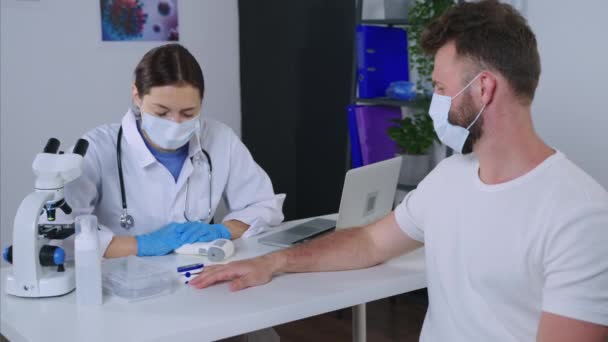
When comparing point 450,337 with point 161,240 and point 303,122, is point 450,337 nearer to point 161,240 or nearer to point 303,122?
point 161,240

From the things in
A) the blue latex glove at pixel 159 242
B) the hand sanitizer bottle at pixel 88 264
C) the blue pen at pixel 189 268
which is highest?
the hand sanitizer bottle at pixel 88 264

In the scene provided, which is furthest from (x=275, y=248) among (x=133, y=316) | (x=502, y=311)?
(x=502, y=311)

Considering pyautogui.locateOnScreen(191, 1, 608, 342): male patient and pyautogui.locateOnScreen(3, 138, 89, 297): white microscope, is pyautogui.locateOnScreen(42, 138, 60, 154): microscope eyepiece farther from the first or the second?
pyautogui.locateOnScreen(191, 1, 608, 342): male patient

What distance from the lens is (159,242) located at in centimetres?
184

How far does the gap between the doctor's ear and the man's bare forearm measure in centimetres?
53

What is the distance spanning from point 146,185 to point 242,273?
566mm

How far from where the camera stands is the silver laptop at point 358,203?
1.92 meters

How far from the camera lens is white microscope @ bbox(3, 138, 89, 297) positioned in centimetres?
149

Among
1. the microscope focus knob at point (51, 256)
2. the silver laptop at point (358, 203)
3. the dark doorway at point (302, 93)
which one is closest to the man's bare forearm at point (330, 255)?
the silver laptop at point (358, 203)

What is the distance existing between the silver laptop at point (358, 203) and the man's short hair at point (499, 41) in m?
0.56

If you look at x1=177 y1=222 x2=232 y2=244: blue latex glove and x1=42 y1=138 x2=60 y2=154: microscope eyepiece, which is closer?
x1=42 y1=138 x2=60 y2=154: microscope eyepiece

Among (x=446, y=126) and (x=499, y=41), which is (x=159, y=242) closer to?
(x=446, y=126)

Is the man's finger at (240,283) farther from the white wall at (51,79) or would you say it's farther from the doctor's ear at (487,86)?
the white wall at (51,79)

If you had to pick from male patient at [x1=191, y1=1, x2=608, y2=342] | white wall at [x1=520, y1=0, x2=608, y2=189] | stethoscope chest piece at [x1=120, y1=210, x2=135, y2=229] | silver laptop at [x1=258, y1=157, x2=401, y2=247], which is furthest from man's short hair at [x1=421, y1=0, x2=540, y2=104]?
white wall at [x1=520, y1=0, x2=608, y2=189]
